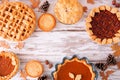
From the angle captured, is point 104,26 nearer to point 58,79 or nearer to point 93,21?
point 93,21

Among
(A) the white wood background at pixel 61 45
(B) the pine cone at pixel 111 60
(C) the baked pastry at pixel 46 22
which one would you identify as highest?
(C) the baked pastry at pixel 46 22

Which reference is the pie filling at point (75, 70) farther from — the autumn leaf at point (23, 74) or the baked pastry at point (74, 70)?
the autumn leaf at point (23, 74)

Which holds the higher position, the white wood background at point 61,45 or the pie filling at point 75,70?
the white wood background at point 61,45

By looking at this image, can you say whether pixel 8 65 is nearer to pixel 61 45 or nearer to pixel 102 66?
pixel 61 45

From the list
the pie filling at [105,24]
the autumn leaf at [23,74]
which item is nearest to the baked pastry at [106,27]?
the pie filling at [105,24]

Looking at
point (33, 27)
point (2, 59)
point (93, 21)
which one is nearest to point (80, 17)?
point (93, 21)
